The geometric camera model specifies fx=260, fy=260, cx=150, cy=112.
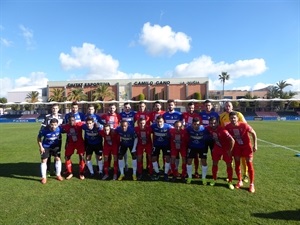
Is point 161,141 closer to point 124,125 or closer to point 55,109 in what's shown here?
point 124,125

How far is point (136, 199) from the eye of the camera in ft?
15.8


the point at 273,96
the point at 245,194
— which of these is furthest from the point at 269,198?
the point at 273,96

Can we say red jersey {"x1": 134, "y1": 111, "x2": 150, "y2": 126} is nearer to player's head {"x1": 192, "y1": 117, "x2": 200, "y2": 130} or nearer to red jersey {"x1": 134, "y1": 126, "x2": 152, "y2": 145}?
red jersey {"x1": 134, "y1": 126, "x2": 152, "y2": 145}

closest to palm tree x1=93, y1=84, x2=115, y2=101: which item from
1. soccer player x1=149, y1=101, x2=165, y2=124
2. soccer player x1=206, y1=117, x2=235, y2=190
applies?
soccer player x1=149, y1=101, x2=165, y2=124

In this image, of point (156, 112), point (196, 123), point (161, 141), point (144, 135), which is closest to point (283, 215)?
point (196, 123)

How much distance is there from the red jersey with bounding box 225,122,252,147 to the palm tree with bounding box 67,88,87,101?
50.5 meters

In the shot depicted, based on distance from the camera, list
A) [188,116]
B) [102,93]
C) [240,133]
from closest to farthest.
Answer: [240,133], [188,116], [102,93]

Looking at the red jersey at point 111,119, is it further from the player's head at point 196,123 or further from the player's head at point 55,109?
the player's head at point 196,123

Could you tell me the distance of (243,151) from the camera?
5508mm

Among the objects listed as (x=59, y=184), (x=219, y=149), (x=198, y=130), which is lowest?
(x=59, y=184)

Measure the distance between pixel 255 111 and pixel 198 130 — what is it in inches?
1590

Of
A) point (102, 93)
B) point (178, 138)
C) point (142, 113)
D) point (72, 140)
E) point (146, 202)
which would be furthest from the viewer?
point (102, 93)

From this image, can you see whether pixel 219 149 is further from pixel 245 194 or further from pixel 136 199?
pixel 136 199

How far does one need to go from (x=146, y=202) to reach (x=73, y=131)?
287 cm
